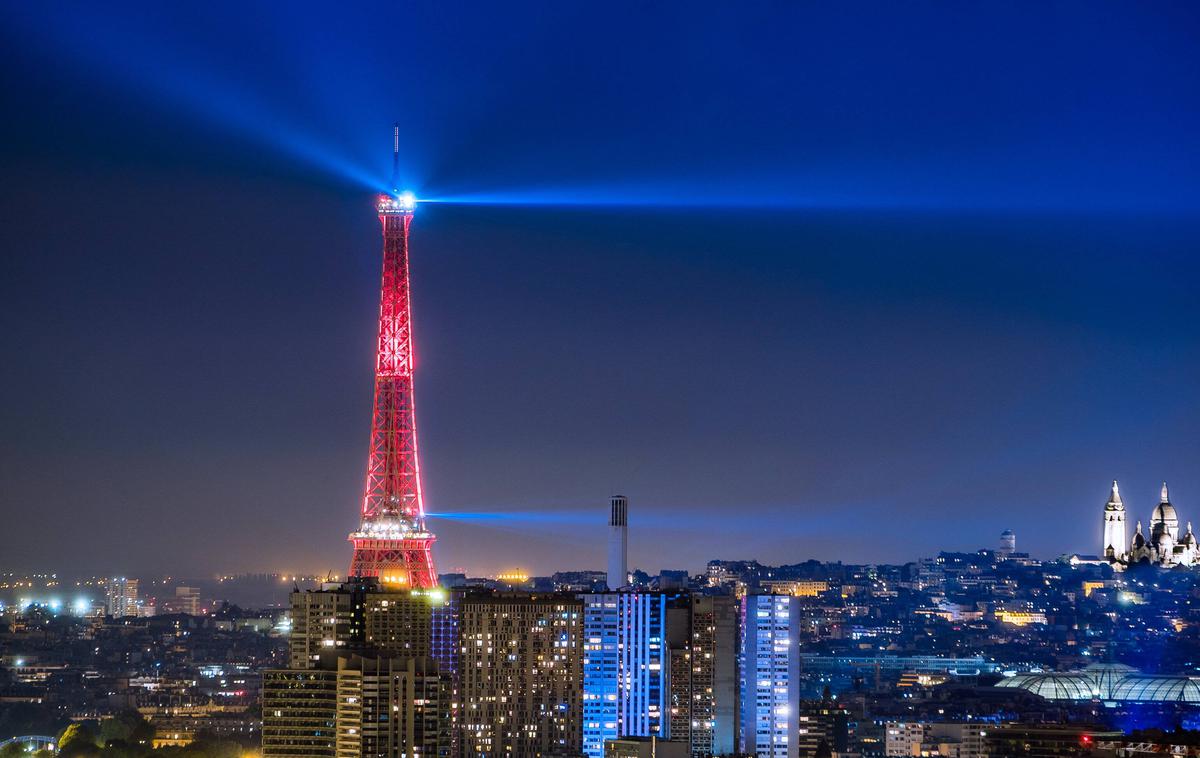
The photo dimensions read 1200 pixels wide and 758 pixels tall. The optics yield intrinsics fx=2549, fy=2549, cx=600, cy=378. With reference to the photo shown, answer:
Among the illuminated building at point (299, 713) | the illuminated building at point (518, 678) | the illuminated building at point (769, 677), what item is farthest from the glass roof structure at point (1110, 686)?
A: the illuminated building at point (299, 713)

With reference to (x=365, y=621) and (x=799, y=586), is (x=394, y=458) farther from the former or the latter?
(x=799, y=586)

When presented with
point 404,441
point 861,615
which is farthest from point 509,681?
point 861,615

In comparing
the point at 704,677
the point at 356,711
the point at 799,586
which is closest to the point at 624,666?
the point at 704,677

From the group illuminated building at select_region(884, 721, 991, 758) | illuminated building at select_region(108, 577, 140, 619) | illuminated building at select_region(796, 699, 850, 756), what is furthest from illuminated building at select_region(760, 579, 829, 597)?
illuminated building at select_region(884, 721, 991, 758)

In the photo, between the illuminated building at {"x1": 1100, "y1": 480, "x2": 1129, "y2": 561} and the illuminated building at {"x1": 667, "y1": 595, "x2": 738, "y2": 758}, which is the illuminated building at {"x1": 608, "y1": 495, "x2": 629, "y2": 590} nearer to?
the illuminated building at {"x1": 667, "y1": 595, "x2": 738, "y2": 758}

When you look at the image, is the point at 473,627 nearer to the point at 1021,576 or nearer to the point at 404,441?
the point at 404,441

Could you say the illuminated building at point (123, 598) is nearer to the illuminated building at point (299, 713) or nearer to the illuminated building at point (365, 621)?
the illuminated building at point (365, 621)
